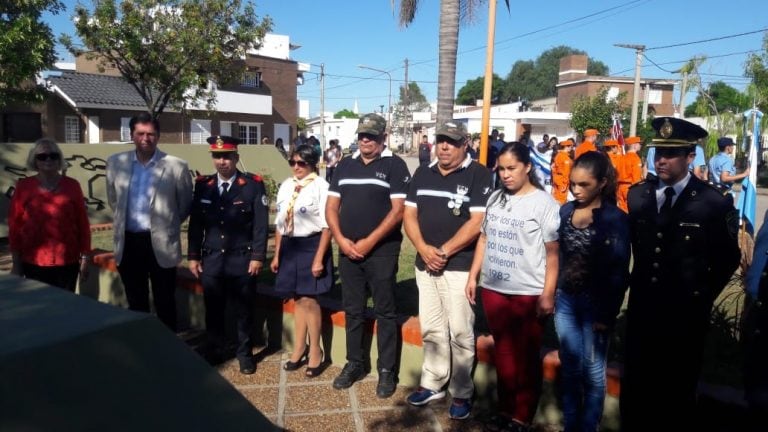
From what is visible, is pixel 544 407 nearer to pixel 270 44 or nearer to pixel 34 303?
pixel 34 303

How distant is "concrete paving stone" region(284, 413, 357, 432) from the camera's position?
371 centimetres

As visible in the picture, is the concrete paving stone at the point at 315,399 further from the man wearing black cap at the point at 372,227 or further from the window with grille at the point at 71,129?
the window with grille at the point at 71,129

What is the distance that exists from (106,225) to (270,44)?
108ft

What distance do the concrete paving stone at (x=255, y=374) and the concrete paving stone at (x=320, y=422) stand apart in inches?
22.4

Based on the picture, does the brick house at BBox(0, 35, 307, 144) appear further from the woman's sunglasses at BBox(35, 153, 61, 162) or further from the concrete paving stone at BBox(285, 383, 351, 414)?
the concrete paving stone at BBox(285, 383, 351, 414)

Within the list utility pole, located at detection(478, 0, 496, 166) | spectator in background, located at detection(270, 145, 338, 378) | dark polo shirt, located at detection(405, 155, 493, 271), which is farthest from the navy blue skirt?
utility pole, located at detection(478, 0, 496, 166)

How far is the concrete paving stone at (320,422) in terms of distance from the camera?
12.2 feet

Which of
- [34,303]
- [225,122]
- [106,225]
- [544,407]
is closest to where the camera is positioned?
[34,303]

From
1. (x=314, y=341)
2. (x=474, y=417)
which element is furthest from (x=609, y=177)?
(x=314, y=341)

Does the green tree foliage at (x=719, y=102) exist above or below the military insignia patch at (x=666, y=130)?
above

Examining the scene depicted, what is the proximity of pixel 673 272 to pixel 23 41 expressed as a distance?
38.1 ft

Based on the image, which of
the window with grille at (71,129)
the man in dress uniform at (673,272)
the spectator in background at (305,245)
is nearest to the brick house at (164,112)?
the window with grille at (71,129)

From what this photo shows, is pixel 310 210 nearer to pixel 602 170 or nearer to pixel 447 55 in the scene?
pixel 602 170

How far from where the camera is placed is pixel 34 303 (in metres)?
1.85
